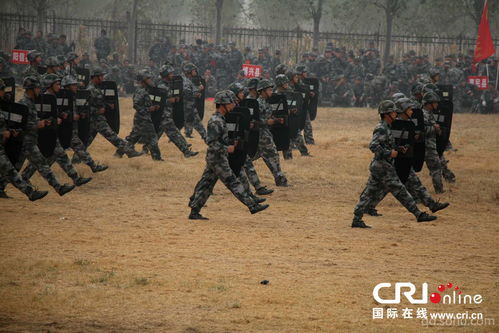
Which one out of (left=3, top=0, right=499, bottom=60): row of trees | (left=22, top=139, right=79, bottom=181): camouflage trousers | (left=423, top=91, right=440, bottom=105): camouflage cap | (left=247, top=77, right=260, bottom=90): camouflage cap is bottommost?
(left=22, top=139, right=79, bottom=181): camouflage trousers

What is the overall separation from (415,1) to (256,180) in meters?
41.3

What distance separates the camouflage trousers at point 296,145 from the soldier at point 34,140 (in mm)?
5900

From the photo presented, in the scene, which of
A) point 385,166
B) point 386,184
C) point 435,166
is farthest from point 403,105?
point 435,166

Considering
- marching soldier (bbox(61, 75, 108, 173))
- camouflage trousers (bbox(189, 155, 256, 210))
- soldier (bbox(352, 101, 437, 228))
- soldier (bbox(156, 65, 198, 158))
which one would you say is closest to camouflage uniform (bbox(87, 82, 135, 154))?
marching soldier (bbox(61, 75, 108, 173))

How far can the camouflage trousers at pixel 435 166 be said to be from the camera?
14.1m

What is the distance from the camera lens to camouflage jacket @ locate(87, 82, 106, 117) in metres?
15.9

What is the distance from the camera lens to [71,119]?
1445 cm

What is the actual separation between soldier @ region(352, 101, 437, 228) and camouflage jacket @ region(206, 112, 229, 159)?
1.97 metres

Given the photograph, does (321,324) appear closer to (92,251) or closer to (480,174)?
(92,251)

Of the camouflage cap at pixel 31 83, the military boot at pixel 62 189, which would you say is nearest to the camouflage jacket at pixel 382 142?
the military boot at pixel 62 189

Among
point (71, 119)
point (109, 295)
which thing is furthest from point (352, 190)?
point (109, 295)

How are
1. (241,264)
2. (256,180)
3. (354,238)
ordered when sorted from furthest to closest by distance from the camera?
(256,180)
(354,238)
(241,264)

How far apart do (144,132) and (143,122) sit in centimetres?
21

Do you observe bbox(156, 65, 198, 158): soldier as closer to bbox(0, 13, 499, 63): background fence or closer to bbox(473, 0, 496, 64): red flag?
bbox(473, 0, 496, 64): red flag
